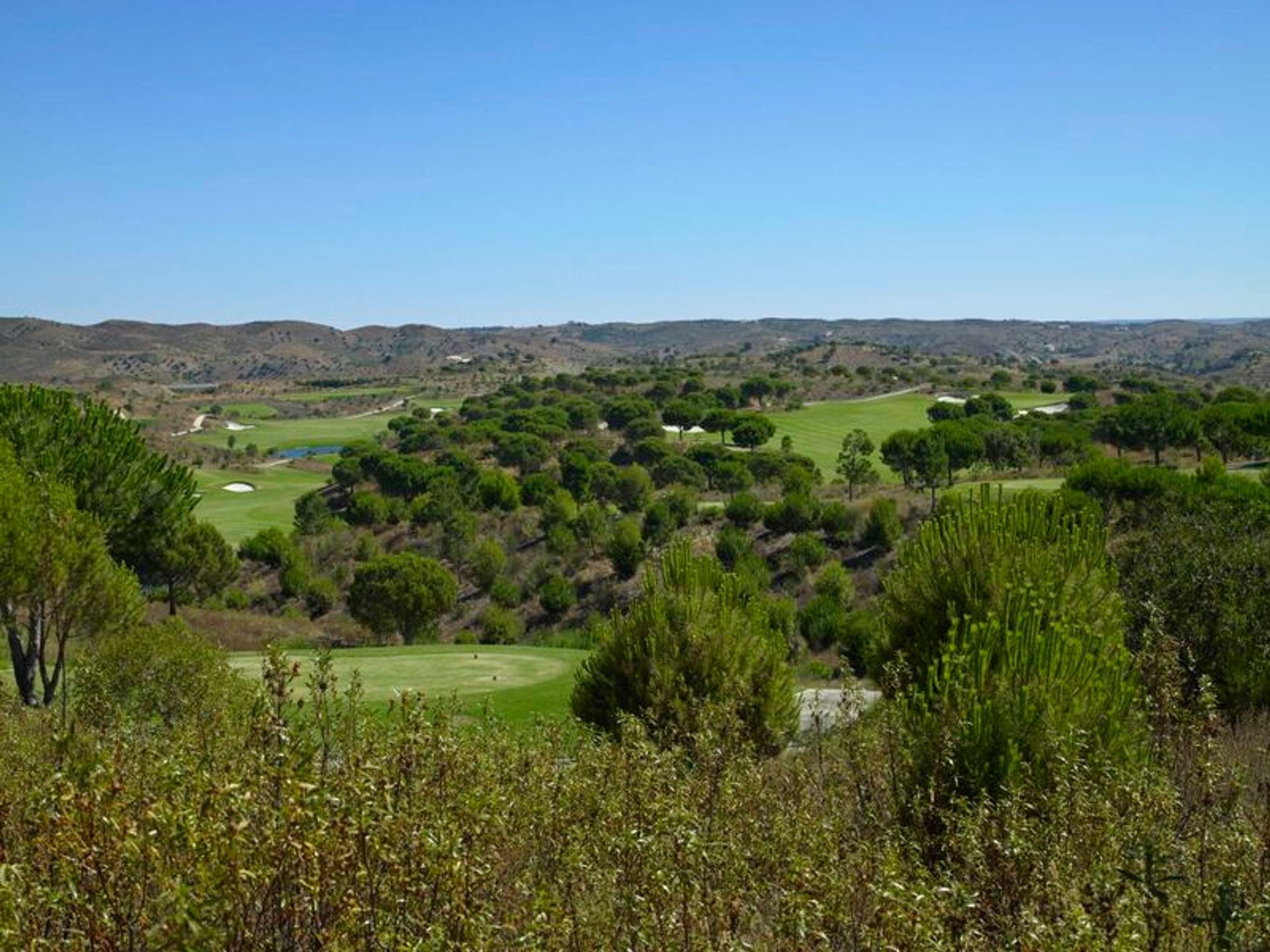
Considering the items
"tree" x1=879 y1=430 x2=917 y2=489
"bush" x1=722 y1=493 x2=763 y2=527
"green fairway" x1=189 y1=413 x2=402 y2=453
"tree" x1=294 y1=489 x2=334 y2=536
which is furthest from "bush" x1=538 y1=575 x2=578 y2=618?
"green fairway" x1=189 y1=413 x2=402 y2=453

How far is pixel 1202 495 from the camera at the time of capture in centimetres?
3741

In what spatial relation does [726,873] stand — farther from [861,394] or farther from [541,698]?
[861,394]

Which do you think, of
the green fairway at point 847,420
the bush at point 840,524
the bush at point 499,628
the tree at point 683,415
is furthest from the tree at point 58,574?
the tree at point 683,415

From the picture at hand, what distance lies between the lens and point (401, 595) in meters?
41.8

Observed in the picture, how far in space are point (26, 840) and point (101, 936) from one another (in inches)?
69.3

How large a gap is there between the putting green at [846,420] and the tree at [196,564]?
44164 mm

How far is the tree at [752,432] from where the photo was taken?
85188 millimetres

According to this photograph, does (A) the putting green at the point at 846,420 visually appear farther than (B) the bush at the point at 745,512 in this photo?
Yes

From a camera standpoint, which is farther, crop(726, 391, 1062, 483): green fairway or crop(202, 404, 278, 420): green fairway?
crop(202, 404, 278, 420): green fairway

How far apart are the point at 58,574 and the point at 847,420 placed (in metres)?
84.9

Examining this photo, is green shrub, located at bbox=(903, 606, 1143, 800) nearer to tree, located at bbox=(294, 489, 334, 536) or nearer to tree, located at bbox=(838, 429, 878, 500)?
tree, located at bbox=(838, 429, 878, 500)

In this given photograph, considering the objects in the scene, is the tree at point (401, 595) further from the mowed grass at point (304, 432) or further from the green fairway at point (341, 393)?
the green fairway at point (341, 393)

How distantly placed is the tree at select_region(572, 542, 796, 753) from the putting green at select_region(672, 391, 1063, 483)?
65.3 metres

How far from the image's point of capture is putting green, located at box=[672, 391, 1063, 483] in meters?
86.2
